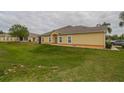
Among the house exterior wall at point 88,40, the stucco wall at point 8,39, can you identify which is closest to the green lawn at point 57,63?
the stucco wall at point 8,39

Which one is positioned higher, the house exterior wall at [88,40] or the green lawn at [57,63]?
the house exterior wall at [88,40]

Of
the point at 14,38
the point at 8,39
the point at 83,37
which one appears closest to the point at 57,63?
the point at 14,38

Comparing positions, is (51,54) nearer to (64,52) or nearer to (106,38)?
(64,52)

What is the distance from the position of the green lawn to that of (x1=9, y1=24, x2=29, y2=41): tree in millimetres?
403

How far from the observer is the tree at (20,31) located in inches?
303

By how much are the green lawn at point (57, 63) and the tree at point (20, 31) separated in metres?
0.40

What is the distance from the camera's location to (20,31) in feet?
25.2

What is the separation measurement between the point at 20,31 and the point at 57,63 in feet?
7.33

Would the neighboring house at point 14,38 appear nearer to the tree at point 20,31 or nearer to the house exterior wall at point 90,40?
the tree at point 20,31

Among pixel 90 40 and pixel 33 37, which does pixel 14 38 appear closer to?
pixel 33 37

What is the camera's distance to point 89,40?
9.18m

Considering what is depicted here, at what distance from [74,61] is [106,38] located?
2.08 meters

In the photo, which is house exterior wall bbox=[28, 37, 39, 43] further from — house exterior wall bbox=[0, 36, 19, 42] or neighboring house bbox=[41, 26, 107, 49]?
house exterior wall bbox=[0, 36, 19, 42]
